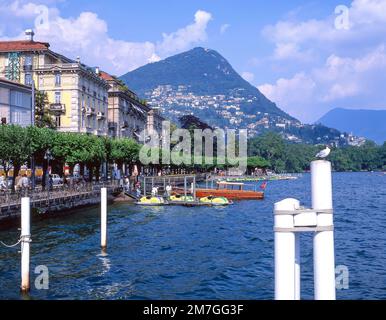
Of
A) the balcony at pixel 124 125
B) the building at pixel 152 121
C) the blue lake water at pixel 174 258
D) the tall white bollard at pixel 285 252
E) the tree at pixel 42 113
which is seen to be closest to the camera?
the tall white bollard at pixel 285 252

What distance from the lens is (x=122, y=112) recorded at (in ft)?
310

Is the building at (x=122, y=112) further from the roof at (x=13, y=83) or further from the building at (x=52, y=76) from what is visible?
the roof at (x=13, y=83)

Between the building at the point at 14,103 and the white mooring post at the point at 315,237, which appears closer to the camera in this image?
the white mooring post at the point at 315,237

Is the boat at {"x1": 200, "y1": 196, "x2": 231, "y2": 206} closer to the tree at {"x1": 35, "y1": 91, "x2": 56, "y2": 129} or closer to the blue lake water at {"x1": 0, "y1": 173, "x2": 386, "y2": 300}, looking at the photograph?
→ the blue lake water at {"x1": 0, "y1": 173, "x2": 386, "y2": 300}

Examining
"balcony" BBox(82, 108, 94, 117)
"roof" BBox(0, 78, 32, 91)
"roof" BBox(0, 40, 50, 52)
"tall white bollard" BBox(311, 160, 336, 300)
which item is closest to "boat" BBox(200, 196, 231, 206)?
"balcony" BBox(82, 108, 94, 117)

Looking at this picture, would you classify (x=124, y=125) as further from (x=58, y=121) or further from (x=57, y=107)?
(x=57, y=107)

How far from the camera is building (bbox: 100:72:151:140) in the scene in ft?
299

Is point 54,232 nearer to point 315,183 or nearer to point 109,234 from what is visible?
point 109,234

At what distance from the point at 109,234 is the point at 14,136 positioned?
1398 cm

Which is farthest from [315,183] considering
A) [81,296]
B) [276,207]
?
[81,296]

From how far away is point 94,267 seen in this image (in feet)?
76.7

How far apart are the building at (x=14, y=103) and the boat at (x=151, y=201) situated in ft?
59.4

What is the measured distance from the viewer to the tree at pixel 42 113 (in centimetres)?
6800

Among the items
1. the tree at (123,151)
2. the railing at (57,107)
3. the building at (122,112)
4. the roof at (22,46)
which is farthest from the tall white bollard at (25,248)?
the building at (122,112)
